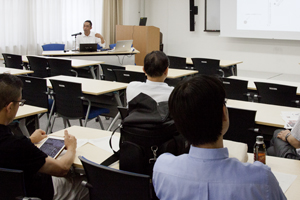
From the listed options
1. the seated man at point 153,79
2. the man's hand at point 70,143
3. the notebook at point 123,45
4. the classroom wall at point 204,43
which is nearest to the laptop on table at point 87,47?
the notebook at point 123,45

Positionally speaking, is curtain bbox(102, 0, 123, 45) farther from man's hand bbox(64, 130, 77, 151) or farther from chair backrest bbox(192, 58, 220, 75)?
man's hand bbox(64, 130, 77, 151)

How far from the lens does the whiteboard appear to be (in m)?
9.93

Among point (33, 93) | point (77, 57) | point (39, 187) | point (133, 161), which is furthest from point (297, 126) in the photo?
point (77, 57)

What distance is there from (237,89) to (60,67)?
2.99 m

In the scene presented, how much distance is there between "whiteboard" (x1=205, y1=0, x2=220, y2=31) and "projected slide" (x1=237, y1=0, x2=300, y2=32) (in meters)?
0.75

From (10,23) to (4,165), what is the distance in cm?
683

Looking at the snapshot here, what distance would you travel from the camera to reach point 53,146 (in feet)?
7.09

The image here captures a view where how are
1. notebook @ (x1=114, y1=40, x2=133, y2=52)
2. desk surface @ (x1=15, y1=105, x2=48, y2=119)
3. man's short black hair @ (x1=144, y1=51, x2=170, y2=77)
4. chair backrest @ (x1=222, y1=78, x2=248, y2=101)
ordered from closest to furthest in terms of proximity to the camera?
man's short black hair @ (x1=144, y1=51, x2=170, y2=77) → desk surface @ (x1=15, y1=105, x2=48, y2=119) → chair backrest @ (x1=222, y1=78, x2=248, y2=101) → notebook @ (x1=114, y1=40, x2=133, y2=52)

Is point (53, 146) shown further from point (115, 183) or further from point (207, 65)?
point (207, 65)

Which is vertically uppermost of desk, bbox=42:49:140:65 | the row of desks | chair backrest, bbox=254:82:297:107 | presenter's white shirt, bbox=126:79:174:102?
desk, bbox=42:49:140:65

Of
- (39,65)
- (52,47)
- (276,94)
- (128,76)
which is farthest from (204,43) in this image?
(276,94)

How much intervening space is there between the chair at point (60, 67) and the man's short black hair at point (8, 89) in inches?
145

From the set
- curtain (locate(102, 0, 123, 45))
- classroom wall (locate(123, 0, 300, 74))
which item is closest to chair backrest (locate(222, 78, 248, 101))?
classroom wall (locate(123, 0, 300, 74))

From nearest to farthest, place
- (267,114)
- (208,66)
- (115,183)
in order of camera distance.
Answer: (115,183) → (267,114) → (208,66)
